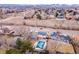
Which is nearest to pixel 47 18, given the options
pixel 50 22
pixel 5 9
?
pixel 50 22

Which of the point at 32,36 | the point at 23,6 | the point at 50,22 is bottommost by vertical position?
the point at 32,36

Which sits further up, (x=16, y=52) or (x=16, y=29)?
(x=16, y=29)

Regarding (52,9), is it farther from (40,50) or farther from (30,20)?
(40,50)

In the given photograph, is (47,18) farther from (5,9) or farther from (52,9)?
(5,9)

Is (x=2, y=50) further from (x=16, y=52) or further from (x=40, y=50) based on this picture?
(x=40, y=50)

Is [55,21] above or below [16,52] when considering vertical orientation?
above

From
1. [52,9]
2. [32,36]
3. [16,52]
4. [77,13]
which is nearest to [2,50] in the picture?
[16,52]

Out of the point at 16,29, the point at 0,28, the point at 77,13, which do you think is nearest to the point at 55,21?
the point at 77,13

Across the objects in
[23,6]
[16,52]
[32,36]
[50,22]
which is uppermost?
[23,6]
